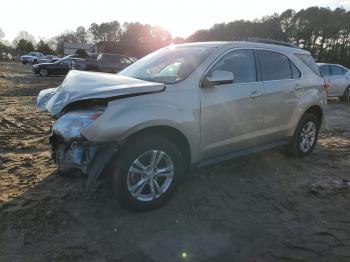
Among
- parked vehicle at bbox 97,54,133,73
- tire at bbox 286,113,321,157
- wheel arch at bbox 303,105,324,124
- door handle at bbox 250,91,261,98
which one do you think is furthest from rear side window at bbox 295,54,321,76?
parked vehicle at bbox 97,54,133,73

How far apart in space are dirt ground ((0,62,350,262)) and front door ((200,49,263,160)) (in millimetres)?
612

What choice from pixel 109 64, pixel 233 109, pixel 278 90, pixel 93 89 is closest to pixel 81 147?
pixel 93 89

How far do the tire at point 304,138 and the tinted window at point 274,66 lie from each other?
0.86 m

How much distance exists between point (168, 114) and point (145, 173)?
2.22 ft

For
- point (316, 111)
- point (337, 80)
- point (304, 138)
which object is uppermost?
point (316, 111)

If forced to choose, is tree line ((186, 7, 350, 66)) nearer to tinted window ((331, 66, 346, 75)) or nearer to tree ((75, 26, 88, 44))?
tinted window ((331, 66, 346, 75))

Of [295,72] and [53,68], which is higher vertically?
[295,72]

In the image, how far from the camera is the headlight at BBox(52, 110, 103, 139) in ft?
12.1

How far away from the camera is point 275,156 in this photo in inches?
246

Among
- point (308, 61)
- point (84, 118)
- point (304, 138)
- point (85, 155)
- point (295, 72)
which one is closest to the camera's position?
point (84, 118)

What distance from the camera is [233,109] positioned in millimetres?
4605

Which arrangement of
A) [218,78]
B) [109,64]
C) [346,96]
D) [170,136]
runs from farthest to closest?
[109,64] → [346,96] → [218,78] → [170,136]

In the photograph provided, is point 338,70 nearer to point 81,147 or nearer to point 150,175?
point 150,175

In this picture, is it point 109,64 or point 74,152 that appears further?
point 109,64
